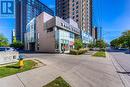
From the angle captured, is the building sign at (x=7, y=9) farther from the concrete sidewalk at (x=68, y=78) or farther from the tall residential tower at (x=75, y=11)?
the tall residential tower at (x=75, y=11)

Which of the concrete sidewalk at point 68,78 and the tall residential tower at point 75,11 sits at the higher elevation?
the tall residential tower at point 75,11

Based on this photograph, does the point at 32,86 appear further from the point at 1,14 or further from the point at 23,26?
the point at 23,26

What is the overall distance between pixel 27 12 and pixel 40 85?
4946 inches

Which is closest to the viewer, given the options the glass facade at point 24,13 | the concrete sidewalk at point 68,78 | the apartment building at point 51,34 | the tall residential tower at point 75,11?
the concrete sidewalk at point 68,78

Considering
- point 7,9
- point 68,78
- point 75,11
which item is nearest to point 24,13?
point 75,11

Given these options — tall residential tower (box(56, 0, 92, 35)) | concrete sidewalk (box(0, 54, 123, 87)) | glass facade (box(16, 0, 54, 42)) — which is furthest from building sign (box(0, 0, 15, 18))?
glass facade (box(16, 0, 54, 42))

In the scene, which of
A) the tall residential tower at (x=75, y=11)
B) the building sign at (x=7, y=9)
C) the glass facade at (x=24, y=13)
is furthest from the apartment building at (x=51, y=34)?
the glass facade at (x=24, y=13)

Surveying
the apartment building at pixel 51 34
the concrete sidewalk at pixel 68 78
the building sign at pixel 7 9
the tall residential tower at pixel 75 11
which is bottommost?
the concrete sidewalk at pixel 68 78

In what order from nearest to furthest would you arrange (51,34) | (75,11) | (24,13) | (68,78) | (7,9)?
(68,78) < (7,9) < (51,34) < (75,11) < (24,13)

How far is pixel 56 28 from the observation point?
40.9 meters

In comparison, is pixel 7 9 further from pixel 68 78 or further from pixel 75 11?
pixel 75 11

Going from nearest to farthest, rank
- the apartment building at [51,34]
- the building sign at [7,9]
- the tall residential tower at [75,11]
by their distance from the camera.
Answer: the building sign at [7,9] < the apartment building at [51,34] < the tall residential tower at [75,11]

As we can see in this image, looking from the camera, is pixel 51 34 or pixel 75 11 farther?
pixel 75 11

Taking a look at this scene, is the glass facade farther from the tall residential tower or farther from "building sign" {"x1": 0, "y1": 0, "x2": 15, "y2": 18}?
"building sign" {"x1": 0, "y1": 0, "x2": 15, "y2": 18}
